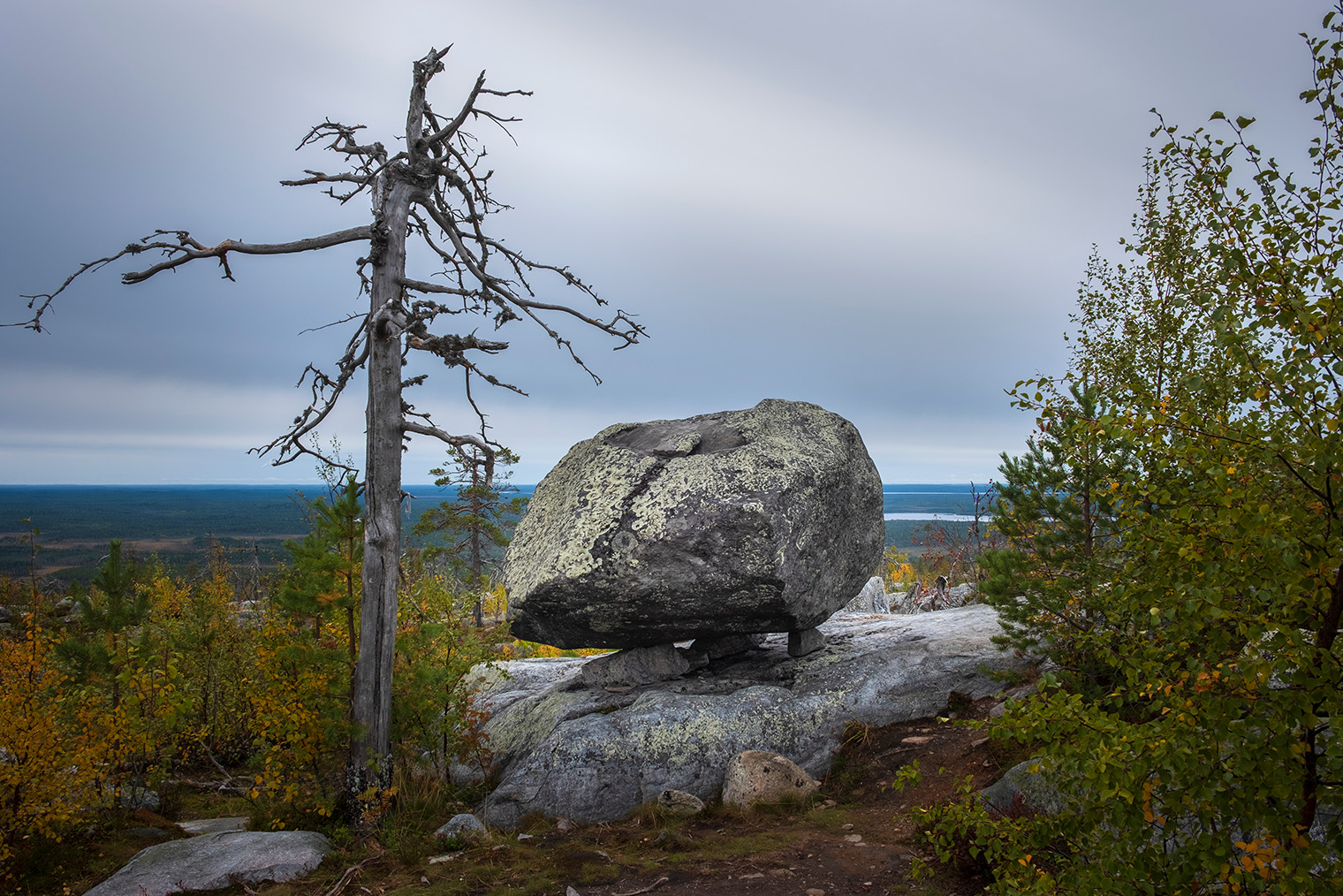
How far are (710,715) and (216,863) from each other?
236 inches

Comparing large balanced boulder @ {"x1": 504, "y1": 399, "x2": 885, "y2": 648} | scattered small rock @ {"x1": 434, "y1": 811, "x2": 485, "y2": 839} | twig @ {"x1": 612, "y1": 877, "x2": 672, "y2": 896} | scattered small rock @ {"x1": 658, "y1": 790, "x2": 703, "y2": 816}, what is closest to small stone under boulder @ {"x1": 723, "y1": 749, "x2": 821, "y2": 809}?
scattered small rock @ {"x1": 658, "y1": 790, "x2": 703, "y2": 816}

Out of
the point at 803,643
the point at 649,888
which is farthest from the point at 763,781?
the point at 803,643

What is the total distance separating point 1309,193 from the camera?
3.23m

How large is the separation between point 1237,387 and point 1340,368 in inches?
17.1

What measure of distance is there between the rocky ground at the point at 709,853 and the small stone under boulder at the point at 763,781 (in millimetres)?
188

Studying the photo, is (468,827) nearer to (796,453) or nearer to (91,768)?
(91,768)

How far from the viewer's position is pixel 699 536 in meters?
10.3

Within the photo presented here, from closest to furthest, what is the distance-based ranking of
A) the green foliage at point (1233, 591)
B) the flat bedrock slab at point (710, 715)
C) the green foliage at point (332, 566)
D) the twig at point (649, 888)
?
1. the green foliage at point (1233, 591)
2. the twig at point (649, 888)
3. the green foliage at point (332, 566)
4. the flat bedrock slab at point (710, 715)

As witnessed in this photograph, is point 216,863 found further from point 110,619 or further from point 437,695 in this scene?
Answer: point 110,619

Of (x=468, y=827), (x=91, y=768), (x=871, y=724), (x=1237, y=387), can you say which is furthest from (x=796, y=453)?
(x=91, y=768)

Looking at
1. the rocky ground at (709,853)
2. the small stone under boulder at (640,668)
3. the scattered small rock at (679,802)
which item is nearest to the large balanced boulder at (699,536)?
the small stone under boulder at (640,668)

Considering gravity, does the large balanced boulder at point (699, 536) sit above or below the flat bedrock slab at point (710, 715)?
above

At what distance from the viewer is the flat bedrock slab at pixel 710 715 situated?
10070 millimetres

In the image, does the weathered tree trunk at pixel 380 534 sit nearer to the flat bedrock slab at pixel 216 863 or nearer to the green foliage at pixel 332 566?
the green foliage at pixel 332 566
